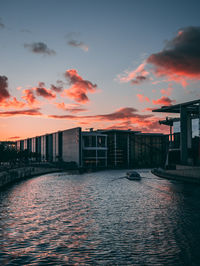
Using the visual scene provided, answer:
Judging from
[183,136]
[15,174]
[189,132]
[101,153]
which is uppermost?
[189,132]

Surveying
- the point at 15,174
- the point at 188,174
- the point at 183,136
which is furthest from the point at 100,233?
the point at 183,136

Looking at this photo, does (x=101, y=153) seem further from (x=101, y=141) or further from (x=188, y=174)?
(x=188, y=174)

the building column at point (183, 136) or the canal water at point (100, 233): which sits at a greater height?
the building column at point (183, 136)

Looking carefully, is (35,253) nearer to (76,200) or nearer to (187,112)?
(76,200)

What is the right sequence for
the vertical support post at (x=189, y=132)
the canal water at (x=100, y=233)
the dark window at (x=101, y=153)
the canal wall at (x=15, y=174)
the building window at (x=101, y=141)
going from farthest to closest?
1. the building window at (x=101, y=141)
2. the dark window at (x=101, y=153)
3. the vertical support post at (x=189, y=132)
4. the canal wall at (x=15, y=174)
5. the canal water at (x=100, y=233)

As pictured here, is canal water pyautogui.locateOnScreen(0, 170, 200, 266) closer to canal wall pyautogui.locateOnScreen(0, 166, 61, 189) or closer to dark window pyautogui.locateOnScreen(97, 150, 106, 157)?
canal wall pyautogui.locateOnScreen(0, 166, 61, 189)

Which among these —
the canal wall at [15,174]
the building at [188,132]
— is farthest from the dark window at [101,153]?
the building at [188,132]

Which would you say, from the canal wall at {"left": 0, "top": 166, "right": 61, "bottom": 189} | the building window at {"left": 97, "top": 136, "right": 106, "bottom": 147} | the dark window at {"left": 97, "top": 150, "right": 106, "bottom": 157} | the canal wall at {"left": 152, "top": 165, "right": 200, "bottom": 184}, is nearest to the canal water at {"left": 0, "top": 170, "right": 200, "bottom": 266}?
the canal wall at {"left": 152, "top": 165, "right": 200, "bottom": 184}

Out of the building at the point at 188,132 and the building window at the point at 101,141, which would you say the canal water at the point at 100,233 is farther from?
the building window at the point at 101,141

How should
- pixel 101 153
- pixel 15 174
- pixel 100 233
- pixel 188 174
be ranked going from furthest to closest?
pixel 101 153, pixel 15 174, pixel 188 174, pixel 100 233

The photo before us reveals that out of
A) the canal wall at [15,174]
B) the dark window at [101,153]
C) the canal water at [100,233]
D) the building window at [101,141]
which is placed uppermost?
the building window at [101,141]

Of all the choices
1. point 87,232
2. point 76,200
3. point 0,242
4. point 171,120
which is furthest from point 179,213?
point 171,120

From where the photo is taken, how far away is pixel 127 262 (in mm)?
21016

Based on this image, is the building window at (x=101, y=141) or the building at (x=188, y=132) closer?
the building at (x=188, y=132)
